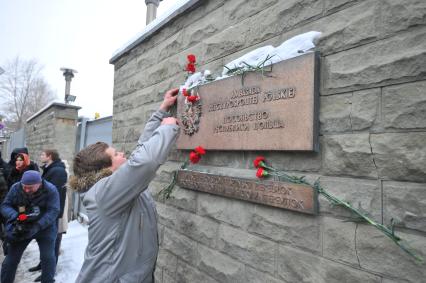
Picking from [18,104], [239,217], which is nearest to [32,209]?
A: [239,217]

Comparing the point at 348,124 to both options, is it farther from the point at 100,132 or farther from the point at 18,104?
the point at 18,104

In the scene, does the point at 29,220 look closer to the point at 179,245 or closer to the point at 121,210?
the point at 179,245

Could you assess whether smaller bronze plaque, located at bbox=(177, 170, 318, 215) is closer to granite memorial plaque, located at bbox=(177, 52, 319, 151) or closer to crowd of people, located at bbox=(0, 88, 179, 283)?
granite memorial plaque, located at bbox=(177, 52, 319, 151)

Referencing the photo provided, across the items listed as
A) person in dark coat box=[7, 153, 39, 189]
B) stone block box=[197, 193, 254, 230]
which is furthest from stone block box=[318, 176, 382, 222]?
person in dark coat box=[7, 153, 39, 189]

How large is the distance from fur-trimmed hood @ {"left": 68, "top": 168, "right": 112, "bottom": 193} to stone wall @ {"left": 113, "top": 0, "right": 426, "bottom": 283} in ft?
2.58

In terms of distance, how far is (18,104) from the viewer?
108ft

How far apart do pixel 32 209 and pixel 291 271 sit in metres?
3.58

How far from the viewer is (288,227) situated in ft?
5.81

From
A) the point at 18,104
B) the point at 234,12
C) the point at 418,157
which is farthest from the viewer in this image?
the point at 18,104

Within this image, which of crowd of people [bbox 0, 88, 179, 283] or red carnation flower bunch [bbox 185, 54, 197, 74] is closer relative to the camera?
crowd of people [bbox 0, 88, 179, 283]

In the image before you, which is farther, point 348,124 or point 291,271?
point 291,271

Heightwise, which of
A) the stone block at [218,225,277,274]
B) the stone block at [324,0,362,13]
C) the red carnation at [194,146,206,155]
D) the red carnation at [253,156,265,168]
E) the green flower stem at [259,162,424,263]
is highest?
the stone block at [324,0,362,13]

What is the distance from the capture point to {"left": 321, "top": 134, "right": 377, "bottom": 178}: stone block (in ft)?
4.71

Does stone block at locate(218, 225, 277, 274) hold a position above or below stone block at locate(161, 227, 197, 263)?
above
